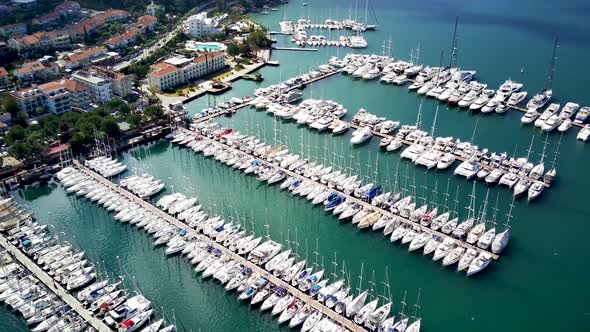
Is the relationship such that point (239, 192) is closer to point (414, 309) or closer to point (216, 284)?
point (216, 284)

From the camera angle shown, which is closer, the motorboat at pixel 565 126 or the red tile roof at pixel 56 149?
the red tile roof at pixel 56 149

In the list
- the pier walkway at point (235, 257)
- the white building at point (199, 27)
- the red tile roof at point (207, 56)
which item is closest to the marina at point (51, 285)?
the pier walkway at point (235, 257)

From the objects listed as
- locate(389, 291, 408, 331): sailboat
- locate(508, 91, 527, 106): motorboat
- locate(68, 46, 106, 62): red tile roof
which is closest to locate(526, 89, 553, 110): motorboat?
locate(508, 91, 527, 106): motorboat

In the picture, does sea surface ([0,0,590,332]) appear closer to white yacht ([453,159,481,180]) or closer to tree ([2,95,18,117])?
white yacht ([453,159,481,180])

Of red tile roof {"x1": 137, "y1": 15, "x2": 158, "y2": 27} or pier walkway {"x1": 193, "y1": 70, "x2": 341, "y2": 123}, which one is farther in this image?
red tile roof {"x1": 137, "y1": 15, "x2": 158, "y2": 27}

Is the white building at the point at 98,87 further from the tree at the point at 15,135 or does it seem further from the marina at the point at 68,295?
the marina at the point at 68,295

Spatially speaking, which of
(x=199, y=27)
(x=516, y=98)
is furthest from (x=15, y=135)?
(x=516, y=98)

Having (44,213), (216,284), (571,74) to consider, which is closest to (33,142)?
(44,213)
